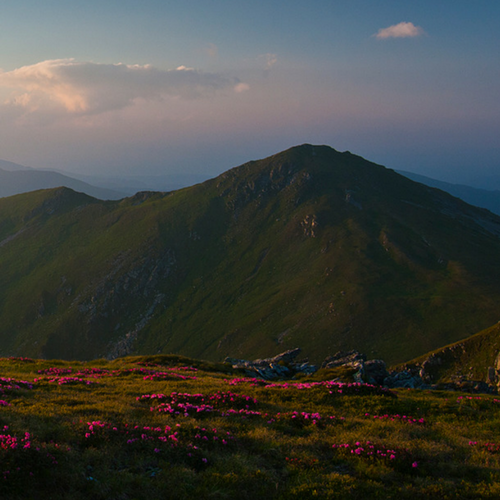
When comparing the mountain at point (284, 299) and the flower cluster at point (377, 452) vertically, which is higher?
the flower cluster at point (377, 452)

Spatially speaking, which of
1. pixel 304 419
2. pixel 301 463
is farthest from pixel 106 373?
pixel 301 463

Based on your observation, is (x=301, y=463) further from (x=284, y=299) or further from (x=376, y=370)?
(x=284, y=299)

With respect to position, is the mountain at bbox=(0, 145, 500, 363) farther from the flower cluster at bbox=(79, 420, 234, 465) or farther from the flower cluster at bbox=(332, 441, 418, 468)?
the flower cluster at bbox=(79, 420, 234, 465)

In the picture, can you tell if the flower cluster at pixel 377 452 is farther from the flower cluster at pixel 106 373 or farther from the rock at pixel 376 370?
the rock at pixel 376 370

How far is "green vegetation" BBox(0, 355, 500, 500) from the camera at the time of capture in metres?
12.5

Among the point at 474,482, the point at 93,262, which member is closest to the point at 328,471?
the point at 474,482

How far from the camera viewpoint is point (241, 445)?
53.4 ft

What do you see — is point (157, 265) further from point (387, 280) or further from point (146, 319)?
point (387, 280)

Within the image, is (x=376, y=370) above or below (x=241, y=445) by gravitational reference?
below

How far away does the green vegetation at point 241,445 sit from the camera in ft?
41.0

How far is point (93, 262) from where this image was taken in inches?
7849

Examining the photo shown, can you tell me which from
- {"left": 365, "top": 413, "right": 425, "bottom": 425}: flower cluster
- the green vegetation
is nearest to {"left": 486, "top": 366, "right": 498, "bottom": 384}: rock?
the green vegetation

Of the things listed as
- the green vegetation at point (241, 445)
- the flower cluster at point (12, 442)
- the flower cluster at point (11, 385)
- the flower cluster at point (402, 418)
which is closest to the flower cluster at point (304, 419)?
the green vegetation at point (241, 445)

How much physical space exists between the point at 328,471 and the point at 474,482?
5694 mm
